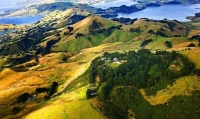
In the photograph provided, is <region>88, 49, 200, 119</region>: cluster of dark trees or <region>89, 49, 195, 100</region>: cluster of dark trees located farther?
<region>89, 49, 195, 100</region>: cluster of dark trees

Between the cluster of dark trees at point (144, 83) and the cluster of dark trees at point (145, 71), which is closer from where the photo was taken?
the cluster of dark trees at point (144, 83)

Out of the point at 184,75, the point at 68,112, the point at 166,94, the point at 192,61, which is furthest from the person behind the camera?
the point at 192,61

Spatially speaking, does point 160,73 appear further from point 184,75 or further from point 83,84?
point 83,84

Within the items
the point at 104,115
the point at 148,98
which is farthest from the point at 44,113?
the point at 148,98

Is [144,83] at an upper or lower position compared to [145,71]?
lower

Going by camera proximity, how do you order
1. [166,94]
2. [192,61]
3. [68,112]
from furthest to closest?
1. [192,61]
2. [166,94]
3. [68,112]

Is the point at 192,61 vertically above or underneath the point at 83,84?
above

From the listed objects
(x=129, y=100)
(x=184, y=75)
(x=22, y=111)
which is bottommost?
(x=22, y=111)

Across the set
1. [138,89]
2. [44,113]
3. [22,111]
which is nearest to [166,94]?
[138,89]

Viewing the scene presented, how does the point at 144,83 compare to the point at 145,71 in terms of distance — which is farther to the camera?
the point at 145,71

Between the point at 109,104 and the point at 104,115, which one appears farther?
the point at 109,104
